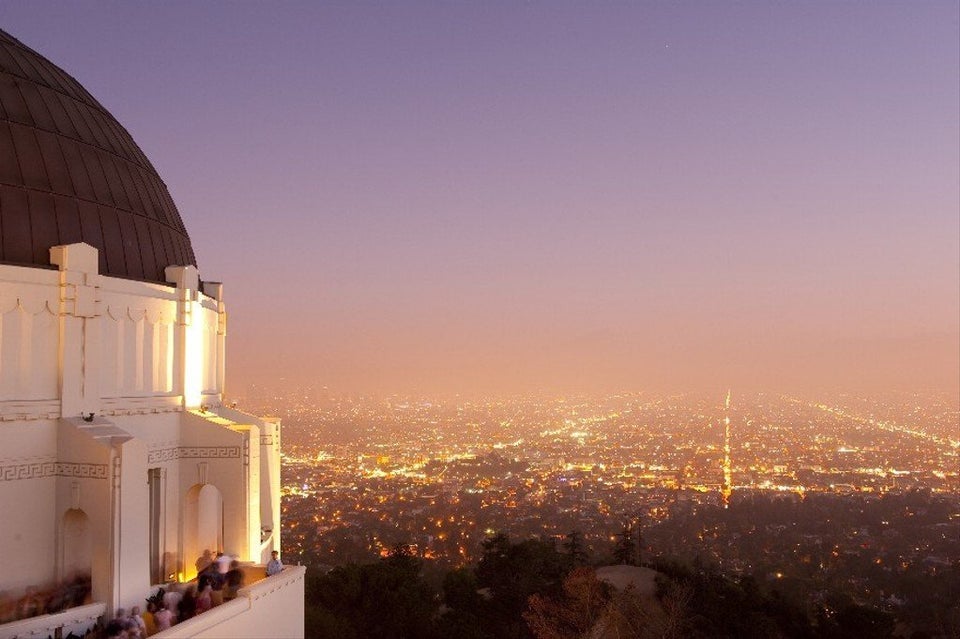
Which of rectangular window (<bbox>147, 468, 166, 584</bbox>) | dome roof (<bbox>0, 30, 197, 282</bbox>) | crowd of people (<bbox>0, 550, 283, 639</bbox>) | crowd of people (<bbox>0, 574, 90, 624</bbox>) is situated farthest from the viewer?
rectangular window (<bbox>147, 468, 166, 584</bbox>)

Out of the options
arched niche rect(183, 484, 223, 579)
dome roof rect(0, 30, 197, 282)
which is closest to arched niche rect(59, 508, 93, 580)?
arched niche rect(183, 484, 223, 579)

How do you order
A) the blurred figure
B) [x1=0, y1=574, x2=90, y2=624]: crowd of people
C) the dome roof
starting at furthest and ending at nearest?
the blurred figure < the dome roof < [x1=0, y1=574, x2=90, y2=624]: crowd of people

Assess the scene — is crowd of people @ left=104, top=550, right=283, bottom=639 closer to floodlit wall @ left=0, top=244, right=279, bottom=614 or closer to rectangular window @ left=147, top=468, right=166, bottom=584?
floodlit wall @ left=0, top=244, right=279, bottom=614

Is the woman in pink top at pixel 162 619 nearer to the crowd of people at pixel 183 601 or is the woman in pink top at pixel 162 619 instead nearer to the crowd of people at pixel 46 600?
the crowd of people at pixel 183 601

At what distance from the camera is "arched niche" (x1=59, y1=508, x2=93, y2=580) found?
33.4 feet

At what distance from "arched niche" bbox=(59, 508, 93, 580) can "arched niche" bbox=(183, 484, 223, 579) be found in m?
2.15

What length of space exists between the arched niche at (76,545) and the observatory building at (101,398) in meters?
0.02

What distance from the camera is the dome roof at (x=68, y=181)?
10.6 meters

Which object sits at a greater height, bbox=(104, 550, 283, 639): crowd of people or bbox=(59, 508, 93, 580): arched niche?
bbox=(59, 508, 93, 580): arched niche

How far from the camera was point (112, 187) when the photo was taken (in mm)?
12258

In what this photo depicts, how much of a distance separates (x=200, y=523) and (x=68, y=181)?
6.31 meters

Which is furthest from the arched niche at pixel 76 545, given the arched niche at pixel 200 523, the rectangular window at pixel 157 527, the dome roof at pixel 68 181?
the dome roof at pixel 68 181

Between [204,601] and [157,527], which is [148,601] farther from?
[157,527]

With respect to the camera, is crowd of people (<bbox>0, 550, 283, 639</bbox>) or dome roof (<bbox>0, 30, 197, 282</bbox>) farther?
dome roof (<bbox>0, 30, 197, 282</bbox>)
